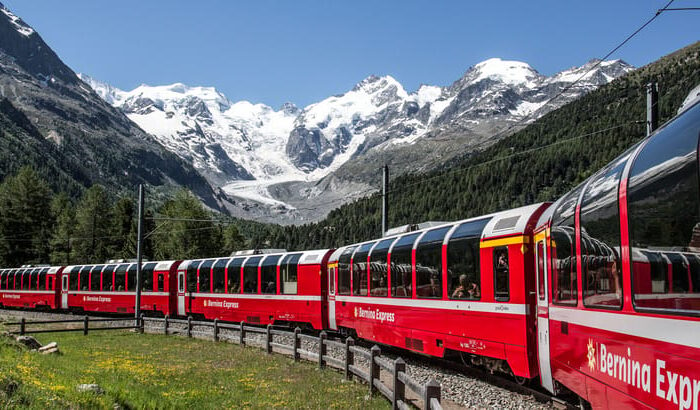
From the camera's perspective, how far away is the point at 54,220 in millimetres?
108250

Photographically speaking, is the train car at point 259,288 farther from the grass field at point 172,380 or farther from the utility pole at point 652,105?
the utility pole at point 652,105

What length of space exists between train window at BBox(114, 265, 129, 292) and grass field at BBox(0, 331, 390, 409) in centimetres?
1981

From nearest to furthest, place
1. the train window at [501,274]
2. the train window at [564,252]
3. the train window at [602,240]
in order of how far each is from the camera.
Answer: the train window at [602,240]
the train window at [564,252]
the train window at [501,274]

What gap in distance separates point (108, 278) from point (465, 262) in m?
35.7

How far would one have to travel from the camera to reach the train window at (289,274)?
3028 cm

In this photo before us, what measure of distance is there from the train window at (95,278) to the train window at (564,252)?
41.6 meters

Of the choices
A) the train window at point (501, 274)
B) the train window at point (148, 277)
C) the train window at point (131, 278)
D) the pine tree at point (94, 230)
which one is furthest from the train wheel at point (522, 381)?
the pine tree at point (94, 230)

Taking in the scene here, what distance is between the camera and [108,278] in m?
46.1

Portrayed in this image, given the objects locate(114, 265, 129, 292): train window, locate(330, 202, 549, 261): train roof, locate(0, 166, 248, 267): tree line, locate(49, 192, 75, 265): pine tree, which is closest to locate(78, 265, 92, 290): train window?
locate(114, 265, 129, 292): train window

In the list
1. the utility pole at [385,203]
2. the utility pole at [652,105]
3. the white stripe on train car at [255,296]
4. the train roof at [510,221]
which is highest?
the utility pole at [652,105]

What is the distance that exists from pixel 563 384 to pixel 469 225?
5980mm

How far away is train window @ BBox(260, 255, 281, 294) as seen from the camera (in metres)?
31.6

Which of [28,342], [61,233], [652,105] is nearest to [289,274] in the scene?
[28,342]

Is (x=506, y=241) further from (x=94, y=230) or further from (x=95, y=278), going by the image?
(x=94, y=230)
